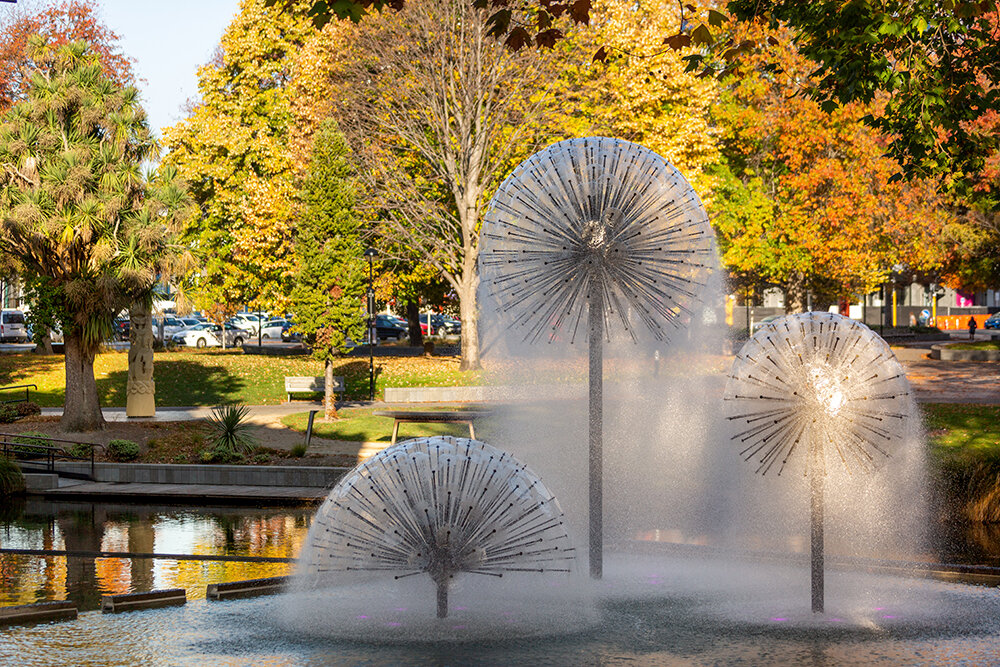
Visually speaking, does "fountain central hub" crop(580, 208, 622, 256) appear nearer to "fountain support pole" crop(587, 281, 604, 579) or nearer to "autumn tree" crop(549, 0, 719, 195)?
"fountain support pole" crop(587, 281, 604, 579)

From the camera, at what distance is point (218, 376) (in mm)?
39531

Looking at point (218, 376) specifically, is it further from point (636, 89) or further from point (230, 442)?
point (230, 442)

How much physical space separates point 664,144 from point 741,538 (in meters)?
28.3

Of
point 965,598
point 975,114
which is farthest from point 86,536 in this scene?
point 975,114

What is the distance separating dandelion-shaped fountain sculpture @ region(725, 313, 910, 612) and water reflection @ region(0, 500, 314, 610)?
549 cm

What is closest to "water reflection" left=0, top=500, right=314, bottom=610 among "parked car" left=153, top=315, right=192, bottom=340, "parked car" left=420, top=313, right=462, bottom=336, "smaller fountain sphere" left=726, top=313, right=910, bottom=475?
"smaller fountain sphere" left=726, top=313, right=910, bottom=475

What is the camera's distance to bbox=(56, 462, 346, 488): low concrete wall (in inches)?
772

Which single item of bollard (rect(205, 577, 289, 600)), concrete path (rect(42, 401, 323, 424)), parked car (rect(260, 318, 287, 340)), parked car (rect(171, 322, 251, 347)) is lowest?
bollard (rect(205, 577, 289, 600))

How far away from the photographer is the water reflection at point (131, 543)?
38.5 ft

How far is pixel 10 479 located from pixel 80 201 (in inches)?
327

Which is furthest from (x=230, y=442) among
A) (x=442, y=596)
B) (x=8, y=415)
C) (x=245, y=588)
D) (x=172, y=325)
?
(x=172, y=325)

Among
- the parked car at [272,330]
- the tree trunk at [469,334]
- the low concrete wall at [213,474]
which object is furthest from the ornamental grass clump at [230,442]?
the parked car at [272,330]

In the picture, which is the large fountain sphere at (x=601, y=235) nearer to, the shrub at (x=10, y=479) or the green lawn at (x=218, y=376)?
the shrub at (x=10, y=479)

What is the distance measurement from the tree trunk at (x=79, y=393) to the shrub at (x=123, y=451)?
189 inches
